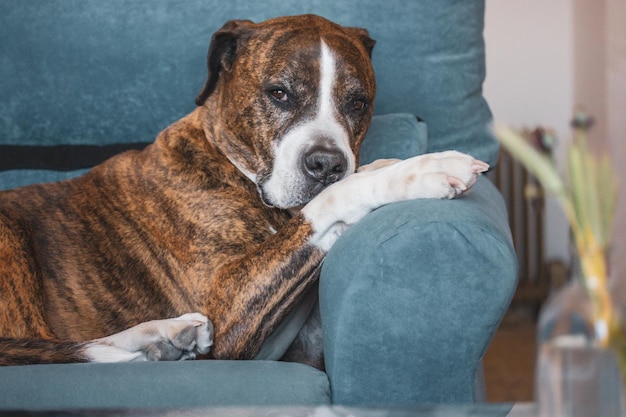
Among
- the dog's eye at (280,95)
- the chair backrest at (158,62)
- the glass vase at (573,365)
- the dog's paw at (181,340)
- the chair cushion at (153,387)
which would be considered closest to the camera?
the glass vase at (573,365)

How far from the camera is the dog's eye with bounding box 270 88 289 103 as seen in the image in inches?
76.0

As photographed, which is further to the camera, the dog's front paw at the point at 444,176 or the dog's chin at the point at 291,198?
the dog's chin at the point at 291,198

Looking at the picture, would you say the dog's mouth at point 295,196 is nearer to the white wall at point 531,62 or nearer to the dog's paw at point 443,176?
the dog's paw at point 443,176

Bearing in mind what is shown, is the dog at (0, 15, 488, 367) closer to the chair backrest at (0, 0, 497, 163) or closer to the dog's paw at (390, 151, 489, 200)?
the dog's paw at (390, 151, 489, 200)

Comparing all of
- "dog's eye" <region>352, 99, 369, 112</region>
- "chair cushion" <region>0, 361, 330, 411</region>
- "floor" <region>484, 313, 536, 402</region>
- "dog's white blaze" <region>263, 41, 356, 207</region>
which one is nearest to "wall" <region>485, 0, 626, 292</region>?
"floor" <region>484, 313, 536, 402</region>

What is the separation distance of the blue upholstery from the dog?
186mm

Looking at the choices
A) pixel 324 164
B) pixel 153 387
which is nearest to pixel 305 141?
pixel 324 164

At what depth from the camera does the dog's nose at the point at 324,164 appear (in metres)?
1.81

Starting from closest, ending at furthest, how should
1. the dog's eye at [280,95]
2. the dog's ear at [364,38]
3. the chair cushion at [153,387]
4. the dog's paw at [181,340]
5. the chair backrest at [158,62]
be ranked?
1. the chair cushion at [153,387]
2. the dog's paw at [181,340]
3. the dog's eye at [280,95]
4. the dog's ear at [364,38]
5. the chair backrest at [158,62]

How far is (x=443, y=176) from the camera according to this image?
5.09 ft

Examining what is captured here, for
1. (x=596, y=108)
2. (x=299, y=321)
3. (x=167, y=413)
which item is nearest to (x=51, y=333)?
(x=299, y=321)

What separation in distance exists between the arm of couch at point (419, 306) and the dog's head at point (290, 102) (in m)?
0.41

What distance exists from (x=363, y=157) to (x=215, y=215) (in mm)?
542

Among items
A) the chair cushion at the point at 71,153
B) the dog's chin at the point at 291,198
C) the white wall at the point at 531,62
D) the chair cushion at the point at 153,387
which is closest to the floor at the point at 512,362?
the white wall at the point at 531,62
